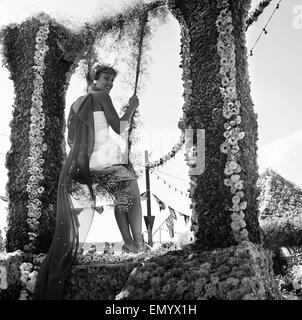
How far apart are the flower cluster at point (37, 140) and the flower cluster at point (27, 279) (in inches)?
20.0

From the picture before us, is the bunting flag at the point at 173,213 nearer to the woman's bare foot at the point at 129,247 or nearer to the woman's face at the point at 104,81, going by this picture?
the woman's bare foot at the point at 129,247

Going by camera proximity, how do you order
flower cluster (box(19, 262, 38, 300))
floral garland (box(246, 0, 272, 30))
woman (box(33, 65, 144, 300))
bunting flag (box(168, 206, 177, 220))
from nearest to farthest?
woman (box(33, 65, 144, 300)) < flower cluster (box(19, 262, 38, 300)) < floral garland (box(246, 0, 272, 30)) < bunting flag (box(168, 206, 177, 220))

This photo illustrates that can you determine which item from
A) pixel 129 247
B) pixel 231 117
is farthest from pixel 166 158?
pixel 231 117

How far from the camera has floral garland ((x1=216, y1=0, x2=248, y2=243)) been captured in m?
4.49

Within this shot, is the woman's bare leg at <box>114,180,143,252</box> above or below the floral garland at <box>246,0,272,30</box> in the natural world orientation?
below

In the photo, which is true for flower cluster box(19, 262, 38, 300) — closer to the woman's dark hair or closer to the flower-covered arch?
the flower-covered arch

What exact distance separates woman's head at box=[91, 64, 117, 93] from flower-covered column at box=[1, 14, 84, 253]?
102 centimetres

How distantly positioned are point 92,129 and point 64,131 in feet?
4.25

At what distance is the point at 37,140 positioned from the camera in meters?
6.14

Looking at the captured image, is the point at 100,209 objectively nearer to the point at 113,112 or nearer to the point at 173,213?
the point at 113,112

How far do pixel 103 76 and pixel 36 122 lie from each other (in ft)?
3.91

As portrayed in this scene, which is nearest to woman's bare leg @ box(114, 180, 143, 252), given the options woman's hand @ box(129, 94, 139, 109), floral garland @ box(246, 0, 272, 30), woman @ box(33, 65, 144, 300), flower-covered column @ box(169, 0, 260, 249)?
woman @ box(33, 65, 144, 300)
